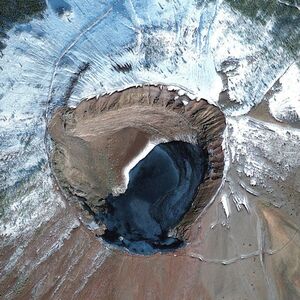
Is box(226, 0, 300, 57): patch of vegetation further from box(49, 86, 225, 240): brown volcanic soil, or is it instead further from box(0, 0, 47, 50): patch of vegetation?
box(0, 0, 47, 50): patch of vegetation

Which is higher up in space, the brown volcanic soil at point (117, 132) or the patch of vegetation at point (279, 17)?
the patch of vegetation at point (279, 17)

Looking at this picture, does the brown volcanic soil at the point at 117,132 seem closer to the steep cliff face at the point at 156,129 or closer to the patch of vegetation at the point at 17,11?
the steep cliff face at the point at 156,129

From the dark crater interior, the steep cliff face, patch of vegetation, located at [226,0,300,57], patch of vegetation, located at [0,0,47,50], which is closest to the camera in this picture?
the steep cliff face

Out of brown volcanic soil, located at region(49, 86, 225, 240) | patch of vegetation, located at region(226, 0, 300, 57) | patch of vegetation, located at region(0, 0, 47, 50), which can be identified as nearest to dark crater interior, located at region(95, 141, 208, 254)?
brown volcanic soil, located at region(49, 86, 225, 240)

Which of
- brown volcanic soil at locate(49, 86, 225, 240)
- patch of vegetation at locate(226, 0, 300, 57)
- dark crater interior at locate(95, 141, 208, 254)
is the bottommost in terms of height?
dark crater interior at locate(95, 141, 208, 254)

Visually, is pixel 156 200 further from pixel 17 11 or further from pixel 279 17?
pixel 17 11

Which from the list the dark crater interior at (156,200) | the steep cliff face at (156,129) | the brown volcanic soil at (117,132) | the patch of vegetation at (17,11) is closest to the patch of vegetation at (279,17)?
the steep cliff face at (156,129)
